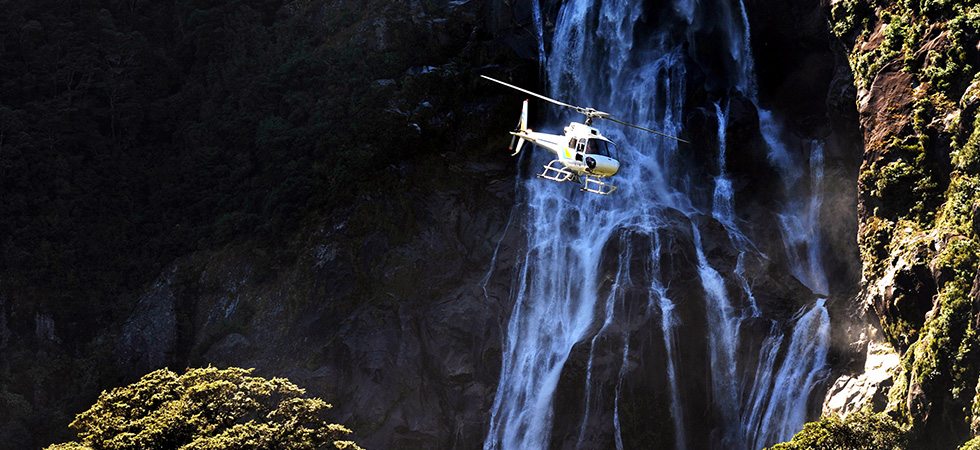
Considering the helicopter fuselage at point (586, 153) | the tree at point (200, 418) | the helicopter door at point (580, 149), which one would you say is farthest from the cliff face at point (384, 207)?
the tree at point (200, 418)

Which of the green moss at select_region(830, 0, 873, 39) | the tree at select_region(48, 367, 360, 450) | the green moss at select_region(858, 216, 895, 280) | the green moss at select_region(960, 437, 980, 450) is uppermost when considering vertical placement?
the green moss at select_region(830, 0, 873, 39)

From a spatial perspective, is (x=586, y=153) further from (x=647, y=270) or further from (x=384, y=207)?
(x=384, y=207)

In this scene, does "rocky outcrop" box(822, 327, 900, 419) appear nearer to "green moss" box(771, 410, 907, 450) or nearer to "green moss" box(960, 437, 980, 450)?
"green moss" box(771, 410, 907, 450)

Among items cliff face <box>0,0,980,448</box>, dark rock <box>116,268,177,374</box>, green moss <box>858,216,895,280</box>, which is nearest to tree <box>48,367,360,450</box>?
cliff face <box>0,0,980,448</box>

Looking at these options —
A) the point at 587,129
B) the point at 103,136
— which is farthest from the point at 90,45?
the point at 587,129

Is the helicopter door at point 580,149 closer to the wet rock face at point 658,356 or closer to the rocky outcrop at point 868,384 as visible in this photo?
the wet rock face at point 658,356

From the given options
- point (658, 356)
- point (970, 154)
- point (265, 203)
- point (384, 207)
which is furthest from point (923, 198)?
point (265, 203)

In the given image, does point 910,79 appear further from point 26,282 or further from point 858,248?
point 26,282
